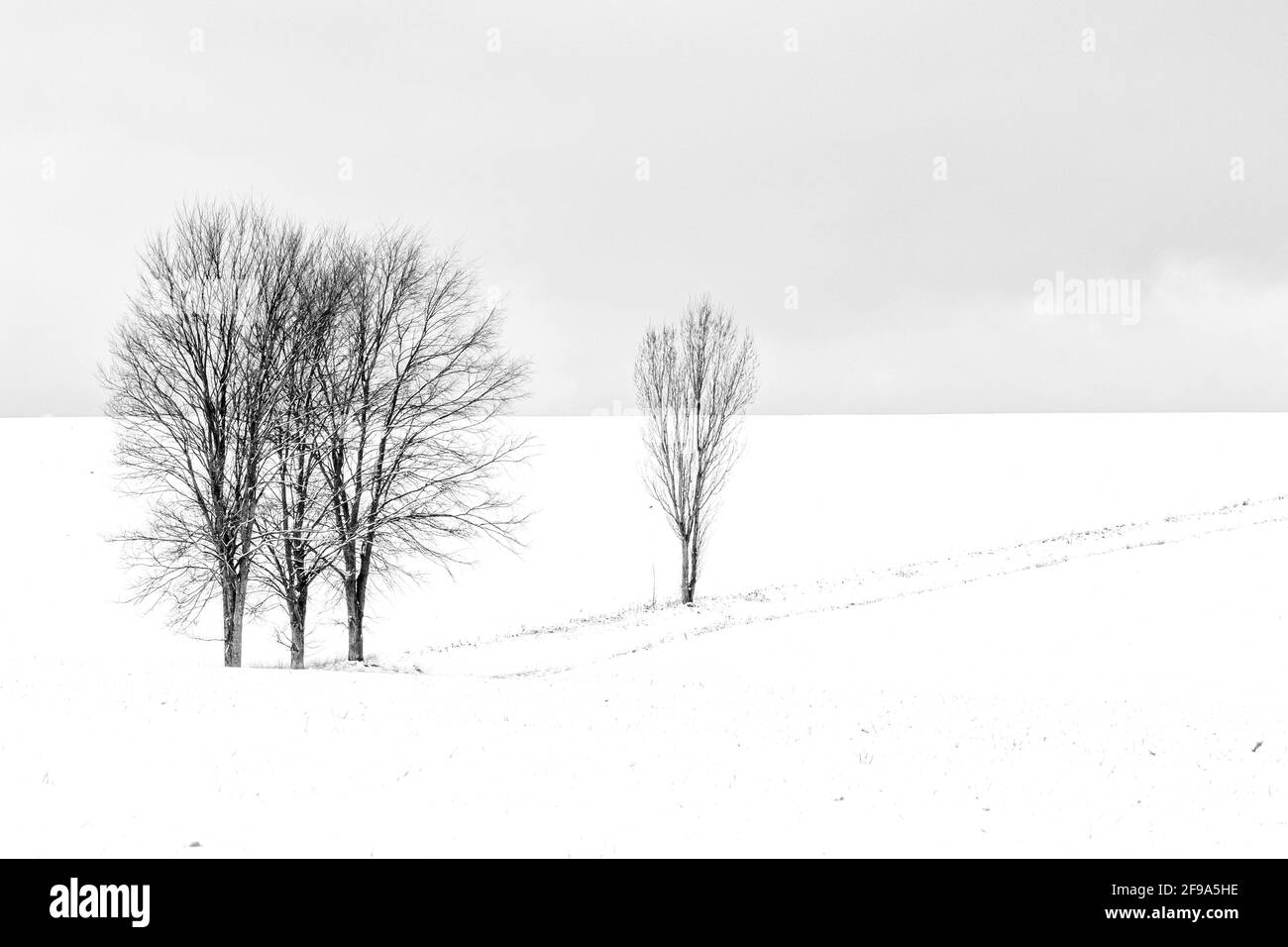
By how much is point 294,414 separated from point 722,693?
11.8 metres

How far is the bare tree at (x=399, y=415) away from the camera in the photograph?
67.7 ft

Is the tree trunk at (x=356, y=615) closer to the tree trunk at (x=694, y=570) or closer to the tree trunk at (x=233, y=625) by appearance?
the tree trunk at (x=233, y=625)

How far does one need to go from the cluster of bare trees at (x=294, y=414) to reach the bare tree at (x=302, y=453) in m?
0.05

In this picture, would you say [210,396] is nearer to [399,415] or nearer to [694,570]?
[399,415]

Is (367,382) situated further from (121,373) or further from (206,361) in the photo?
(121,373)

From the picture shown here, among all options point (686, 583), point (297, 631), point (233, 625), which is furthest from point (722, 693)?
point (686, 583)

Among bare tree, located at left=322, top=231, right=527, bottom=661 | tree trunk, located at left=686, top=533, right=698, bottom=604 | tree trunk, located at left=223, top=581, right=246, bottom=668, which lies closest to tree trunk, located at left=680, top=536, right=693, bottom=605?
tree trunk, located at left=686, top=533, right=698, bottom=604

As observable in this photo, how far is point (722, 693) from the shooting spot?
14742 mm

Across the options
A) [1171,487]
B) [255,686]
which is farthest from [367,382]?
[1171,487]

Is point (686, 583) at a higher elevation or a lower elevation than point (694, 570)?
lower

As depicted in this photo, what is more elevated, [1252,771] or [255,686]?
[255,686]
